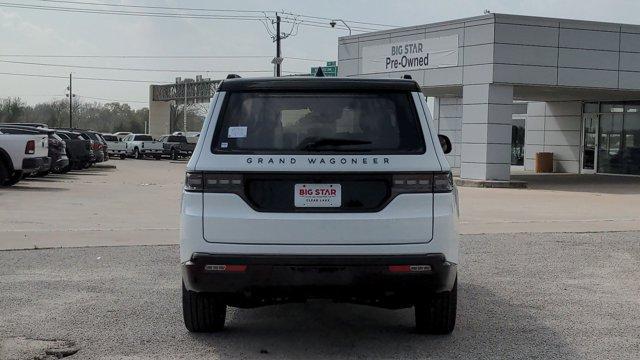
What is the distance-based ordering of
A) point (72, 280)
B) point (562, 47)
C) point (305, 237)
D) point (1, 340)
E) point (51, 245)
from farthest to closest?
point (562, 47)
point (51, 245)
point (72, 280)
point (1, 340)
point (305, 237)

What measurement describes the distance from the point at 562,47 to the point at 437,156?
70.3ft

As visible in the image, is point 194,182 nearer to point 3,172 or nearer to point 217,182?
point 217,182

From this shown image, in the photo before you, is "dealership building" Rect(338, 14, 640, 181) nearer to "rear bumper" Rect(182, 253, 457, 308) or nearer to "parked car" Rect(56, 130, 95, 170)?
"parked car" Rect(56, 130, 95, 170)

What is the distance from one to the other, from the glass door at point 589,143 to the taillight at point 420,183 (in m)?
29.6

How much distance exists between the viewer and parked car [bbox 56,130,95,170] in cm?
2857

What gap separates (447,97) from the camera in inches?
1353

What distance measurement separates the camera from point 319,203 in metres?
4.67

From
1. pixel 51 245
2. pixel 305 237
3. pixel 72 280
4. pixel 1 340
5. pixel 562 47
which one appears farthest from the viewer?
pixel 562 47

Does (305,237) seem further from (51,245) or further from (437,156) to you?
(51,245)

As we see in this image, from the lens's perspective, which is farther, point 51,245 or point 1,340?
point 51,245

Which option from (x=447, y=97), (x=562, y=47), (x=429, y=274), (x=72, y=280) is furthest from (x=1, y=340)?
(x=447, y=97)

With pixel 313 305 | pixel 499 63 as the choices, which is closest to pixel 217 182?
pixel 313 305

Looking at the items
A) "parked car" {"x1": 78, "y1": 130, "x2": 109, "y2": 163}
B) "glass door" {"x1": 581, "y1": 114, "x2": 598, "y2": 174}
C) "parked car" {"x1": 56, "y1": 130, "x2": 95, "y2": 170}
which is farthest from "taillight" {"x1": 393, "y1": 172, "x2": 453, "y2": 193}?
"glass door" {"x1": 581, "y1": 114, "x2": 598, "y2": 174}

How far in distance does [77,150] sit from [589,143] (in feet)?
73.0
